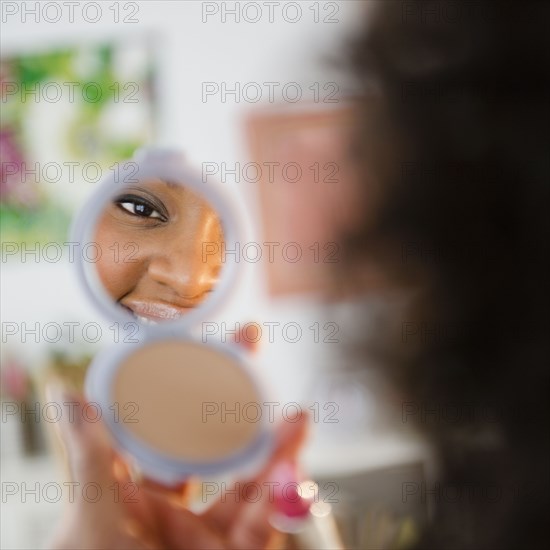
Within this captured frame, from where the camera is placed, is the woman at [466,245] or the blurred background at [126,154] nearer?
the woman at [466,245]

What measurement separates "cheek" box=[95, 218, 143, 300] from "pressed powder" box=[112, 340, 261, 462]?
64 mm

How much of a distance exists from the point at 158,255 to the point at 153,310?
0.05m

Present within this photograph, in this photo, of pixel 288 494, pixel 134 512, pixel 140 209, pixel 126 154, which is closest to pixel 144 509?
pixel 134 512

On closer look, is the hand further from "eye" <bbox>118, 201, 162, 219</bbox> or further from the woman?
"eye" <bbox>118, 201, 162, 219</bbox>

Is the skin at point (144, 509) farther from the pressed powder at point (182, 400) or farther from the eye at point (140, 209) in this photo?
the eye at point (140, 209)

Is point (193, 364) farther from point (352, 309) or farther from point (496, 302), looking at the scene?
point (496, 302)

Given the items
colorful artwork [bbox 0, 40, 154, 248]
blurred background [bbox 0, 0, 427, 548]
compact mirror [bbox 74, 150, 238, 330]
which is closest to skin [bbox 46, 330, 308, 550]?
compact mirror [bbox 74, 150, 238, 330]

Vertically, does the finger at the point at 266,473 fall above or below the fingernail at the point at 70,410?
below

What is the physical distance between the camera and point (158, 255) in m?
0.63

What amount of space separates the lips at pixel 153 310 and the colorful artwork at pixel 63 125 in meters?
0.38

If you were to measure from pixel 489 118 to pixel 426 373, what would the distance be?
214 mm

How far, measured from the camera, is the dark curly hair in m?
0.53

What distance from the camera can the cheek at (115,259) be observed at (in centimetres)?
62

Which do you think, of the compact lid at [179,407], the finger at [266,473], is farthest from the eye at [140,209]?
the finger at [266,473]
